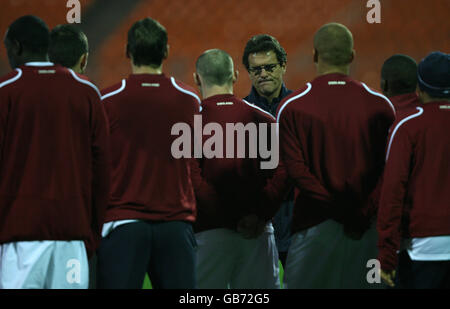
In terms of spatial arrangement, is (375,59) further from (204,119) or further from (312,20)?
(204,119)

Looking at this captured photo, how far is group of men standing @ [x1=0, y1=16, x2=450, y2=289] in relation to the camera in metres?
2.71

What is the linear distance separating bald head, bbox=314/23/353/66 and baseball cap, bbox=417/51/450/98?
36 cm

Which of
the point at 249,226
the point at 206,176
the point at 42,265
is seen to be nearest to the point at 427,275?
the point at 249,226

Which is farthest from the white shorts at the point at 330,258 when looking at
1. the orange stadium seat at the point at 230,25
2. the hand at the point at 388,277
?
the orange stadium seat at the point at 230,25

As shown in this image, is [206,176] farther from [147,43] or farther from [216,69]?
[147,43]

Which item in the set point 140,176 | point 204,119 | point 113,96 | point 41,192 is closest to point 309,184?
point 204,119

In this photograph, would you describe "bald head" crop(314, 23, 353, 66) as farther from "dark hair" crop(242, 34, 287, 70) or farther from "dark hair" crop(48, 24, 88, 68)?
"dark hair" crop(48, 24, 88, 68)

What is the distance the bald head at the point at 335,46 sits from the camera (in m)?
3.20

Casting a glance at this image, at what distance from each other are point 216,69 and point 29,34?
0.94 metres

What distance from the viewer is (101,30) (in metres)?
7.14

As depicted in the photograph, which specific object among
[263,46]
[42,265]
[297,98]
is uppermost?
[263,46]

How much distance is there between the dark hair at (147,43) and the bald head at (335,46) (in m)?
0.78

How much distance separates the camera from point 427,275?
3023mm

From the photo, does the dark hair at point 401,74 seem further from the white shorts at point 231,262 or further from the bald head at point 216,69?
the white shorts at point 231,262
